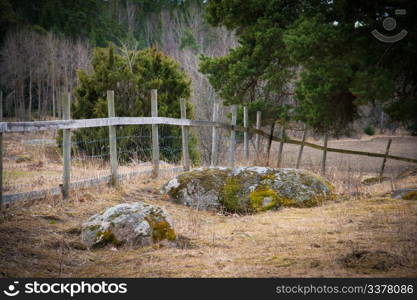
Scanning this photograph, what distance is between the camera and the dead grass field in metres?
4.27

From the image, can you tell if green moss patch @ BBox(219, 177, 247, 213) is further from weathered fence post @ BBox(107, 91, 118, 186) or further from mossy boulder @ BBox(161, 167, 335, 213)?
weathered fence post @ BBox(107, 91, 118, 186)

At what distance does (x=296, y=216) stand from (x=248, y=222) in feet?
2.62

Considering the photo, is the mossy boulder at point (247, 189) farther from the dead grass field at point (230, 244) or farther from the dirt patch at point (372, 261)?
the dirt patch at point (372, 261)

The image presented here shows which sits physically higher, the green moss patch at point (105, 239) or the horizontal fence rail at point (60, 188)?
the horizontal fence rail at point (60, 188)

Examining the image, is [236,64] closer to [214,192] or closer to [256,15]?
[256,15]

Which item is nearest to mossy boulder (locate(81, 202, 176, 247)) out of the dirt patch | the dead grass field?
the dead grass field

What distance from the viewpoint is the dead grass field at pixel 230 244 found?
427cm

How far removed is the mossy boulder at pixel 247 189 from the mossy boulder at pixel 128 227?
2.28m

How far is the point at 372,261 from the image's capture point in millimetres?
4293

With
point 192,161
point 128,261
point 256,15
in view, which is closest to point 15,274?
point 128,261

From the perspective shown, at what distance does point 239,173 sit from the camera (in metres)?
8.28

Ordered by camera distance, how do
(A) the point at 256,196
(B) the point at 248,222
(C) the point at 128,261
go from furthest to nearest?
(A) the point at 256,196 < (B) the point at 248,222 < (C) the point at 128,261

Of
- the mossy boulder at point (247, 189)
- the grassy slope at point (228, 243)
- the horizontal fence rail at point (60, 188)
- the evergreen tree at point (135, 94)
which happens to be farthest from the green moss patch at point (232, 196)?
the evergreen tree at point (135, 94)

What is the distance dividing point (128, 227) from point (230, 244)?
1.25 meters
